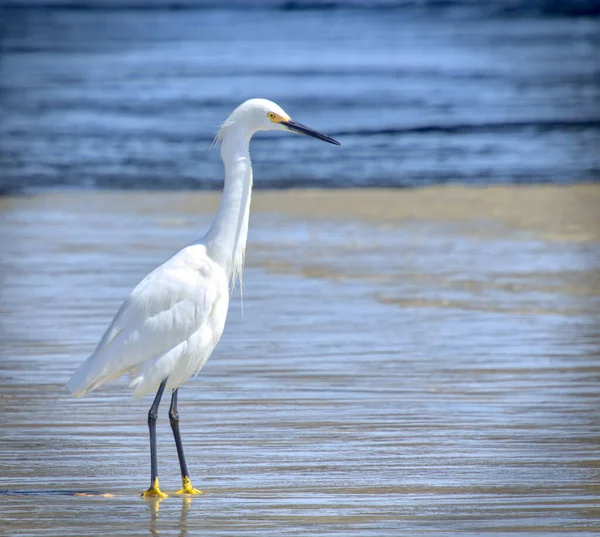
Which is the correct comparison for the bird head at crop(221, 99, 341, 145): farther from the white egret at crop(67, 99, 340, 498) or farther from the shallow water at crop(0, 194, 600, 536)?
the shallow water at crop(0, 194, 600, 536)

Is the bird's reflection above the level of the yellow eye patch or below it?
below

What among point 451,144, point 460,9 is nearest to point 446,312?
point 451,144

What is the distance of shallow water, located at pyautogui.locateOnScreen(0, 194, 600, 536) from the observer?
5.89 metres

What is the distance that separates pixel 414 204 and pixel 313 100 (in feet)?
49.4

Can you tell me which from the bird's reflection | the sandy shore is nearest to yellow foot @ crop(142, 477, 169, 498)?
the bird's reflection

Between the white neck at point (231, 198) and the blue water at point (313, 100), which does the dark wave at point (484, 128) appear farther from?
the white neck at point (231, 198)

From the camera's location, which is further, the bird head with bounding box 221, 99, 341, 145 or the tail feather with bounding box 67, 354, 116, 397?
the bird head with bounding box 221, 99, 341, 145

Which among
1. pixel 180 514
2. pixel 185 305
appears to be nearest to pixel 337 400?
pixel 185 305

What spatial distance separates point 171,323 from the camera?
253 inches

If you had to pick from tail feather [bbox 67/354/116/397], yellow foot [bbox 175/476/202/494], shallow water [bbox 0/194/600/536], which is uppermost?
tail feather [bbox 67/354/116/397]

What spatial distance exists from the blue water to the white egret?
1342cm

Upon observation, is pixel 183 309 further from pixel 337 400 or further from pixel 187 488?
pixel 337 400

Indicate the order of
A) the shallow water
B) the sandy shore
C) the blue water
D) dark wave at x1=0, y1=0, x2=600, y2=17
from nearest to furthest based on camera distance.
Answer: the shallow water, the sandy shore, the blue water, dark wave at x1=0, y1=0, x2=600, y2=17

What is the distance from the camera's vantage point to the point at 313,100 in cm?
3238
